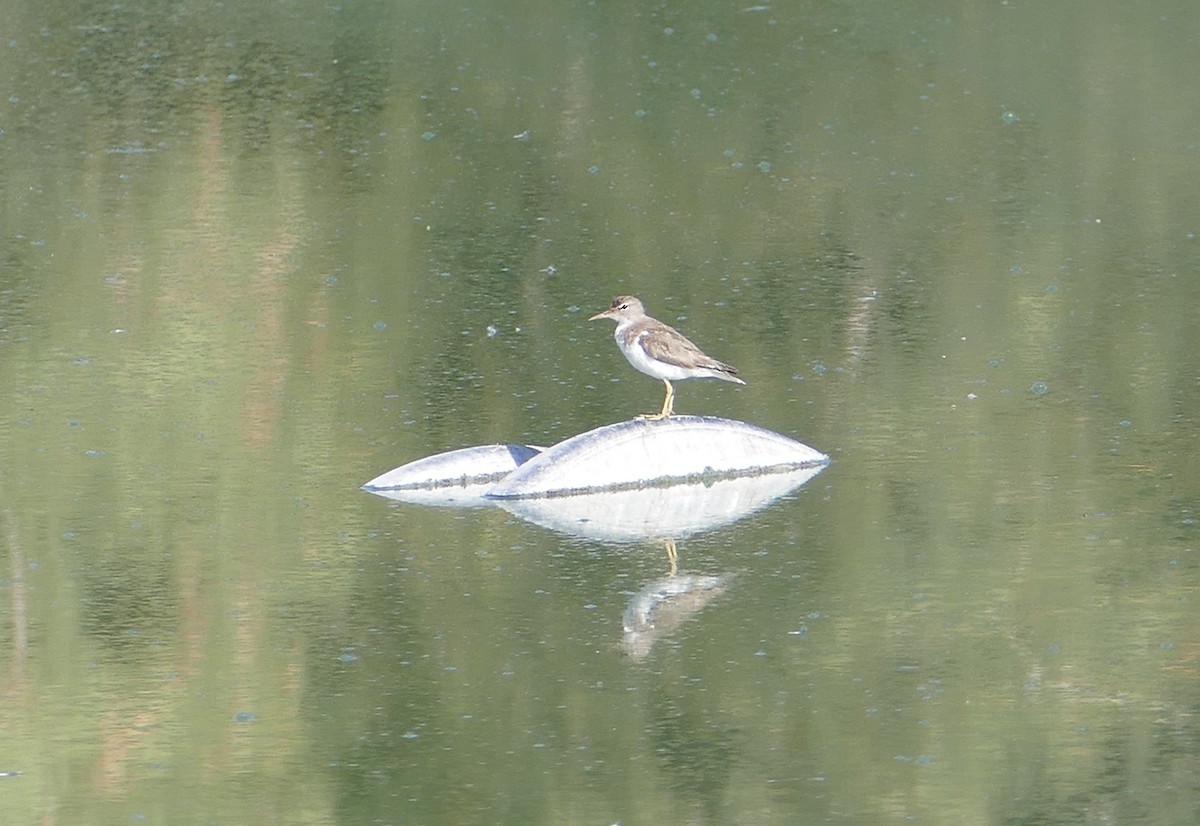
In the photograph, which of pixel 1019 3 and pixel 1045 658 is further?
pixel 1019 3

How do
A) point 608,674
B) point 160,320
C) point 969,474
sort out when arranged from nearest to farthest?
1. point 608,674
2. point 969,474
3. point 160,320

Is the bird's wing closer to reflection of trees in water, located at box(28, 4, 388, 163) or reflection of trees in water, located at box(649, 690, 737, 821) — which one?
reflection of trees in water, located at box(649, 690, 737, 821)

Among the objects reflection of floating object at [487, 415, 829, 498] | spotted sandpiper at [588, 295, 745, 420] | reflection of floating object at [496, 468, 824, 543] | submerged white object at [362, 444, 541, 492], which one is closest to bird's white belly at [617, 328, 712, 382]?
spotted sandpiper at [588, 295, 745, 420]

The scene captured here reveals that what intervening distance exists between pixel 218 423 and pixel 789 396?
271 centimetres

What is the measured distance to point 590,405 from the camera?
1103 centimetres

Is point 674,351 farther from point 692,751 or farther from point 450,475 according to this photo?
point 692,751

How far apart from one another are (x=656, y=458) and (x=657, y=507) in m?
0.29

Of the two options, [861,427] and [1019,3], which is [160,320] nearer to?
[861,427]

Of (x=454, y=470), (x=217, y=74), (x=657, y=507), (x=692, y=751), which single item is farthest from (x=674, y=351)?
(x=217, y=74)

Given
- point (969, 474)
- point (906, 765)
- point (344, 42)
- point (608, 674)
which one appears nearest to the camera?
point (906, 765)

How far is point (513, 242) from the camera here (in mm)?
14016

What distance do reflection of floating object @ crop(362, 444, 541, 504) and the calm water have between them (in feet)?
0.72

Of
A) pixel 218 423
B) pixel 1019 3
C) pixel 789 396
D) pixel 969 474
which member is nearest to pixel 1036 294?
pixel 789 396

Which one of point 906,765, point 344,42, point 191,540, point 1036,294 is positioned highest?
point 344,42
